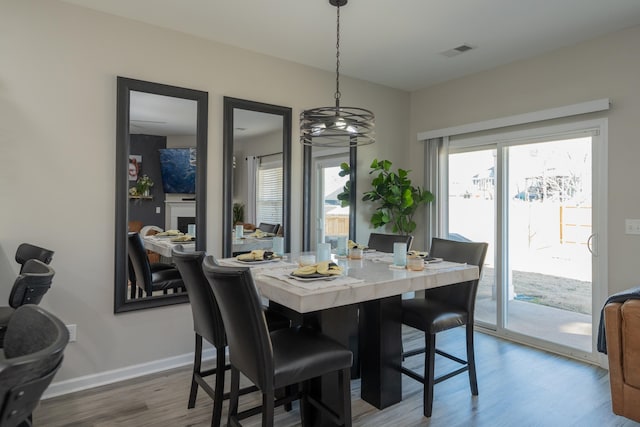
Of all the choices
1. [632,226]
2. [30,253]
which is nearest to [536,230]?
[632,226]

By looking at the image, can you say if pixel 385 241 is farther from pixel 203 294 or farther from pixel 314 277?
pixel 203 294

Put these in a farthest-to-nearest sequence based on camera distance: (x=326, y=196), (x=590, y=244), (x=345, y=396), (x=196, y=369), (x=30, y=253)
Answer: (x=326, y=196) < (x=590, y=244) < (x=196, y=369) < (x=30, y=253) < (x=345, y=396)

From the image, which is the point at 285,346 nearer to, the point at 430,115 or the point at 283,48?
the point at 283,48

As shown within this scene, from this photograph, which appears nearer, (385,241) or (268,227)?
(385,241)

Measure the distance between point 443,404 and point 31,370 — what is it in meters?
2.44

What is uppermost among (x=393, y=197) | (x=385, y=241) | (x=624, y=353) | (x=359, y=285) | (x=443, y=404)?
(x=393, y=197)

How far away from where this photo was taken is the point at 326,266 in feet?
6.79

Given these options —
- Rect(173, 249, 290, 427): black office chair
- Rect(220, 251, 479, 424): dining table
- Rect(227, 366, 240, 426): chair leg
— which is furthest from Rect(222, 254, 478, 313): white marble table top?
Rect(227, 366, 240, 426): chair leg

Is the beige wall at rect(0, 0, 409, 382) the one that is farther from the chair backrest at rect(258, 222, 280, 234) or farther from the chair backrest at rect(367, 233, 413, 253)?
the chair backrest at rect(367, 233, 413, 253)

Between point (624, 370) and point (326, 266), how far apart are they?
5.91ft

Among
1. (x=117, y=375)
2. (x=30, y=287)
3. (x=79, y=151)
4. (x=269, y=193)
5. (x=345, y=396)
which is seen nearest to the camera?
(x=30, y=287)

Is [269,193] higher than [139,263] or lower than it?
higher

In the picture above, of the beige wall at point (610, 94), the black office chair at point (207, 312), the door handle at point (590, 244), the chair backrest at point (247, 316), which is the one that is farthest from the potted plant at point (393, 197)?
the chair backrest at point (247, 316)

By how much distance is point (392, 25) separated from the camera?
10.1 feet
